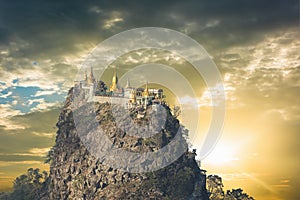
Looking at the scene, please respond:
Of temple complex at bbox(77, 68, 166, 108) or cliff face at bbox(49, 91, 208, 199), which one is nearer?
cliff face at bbox(49, 91, 208, 199)

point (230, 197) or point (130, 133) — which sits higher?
point (130, 133)

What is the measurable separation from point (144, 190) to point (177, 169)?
967cm

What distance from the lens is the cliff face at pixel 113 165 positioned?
8700 cm

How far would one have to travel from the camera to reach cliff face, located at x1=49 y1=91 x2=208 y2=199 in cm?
8700

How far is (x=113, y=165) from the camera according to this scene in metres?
92.2

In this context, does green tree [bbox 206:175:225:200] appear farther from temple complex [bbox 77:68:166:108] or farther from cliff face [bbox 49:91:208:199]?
temple complex [bbox 77:68:166:108]

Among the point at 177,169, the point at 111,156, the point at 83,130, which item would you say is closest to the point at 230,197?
the point at 177,169

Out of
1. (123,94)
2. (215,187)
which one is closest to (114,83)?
(123,94)

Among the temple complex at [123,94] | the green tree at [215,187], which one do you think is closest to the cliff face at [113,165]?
the temple complex at [123,94]

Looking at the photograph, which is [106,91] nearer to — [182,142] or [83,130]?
[83,130]

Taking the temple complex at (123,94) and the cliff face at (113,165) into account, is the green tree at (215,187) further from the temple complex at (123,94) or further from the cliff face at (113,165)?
the temple complex at (123,94)

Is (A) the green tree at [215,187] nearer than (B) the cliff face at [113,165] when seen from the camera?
No

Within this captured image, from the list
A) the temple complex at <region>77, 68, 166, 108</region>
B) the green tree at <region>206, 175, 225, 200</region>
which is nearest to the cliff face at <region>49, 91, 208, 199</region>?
the temple complex at <region>77, 68, 166, 108</region>

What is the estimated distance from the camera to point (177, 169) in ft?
295
